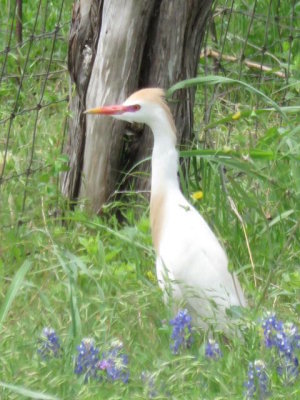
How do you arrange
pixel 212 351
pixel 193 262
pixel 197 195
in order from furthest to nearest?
1. pixel 197 195
2. pixel 193 262
3. pixel 212 351

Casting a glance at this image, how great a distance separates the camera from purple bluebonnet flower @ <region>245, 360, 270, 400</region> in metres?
3.46

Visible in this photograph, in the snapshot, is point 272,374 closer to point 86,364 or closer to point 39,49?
point 86,364

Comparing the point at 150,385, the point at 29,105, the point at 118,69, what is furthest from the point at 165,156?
the point at 29,105

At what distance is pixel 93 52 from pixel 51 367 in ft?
6.16

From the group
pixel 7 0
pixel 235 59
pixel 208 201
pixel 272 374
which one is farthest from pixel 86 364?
pixel 7 0

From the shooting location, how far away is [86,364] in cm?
366

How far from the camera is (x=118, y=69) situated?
17.0 ft

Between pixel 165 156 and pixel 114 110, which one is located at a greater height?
pixel 114 110

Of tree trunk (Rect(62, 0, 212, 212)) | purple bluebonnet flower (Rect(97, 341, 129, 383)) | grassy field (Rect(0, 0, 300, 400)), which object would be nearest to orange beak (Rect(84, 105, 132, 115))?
grassy field (Rect(0, 0, 300, 400))

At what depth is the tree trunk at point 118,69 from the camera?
16.9 ft

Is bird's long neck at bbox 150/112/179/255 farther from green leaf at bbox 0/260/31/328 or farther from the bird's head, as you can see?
green leaf at bbox 0/260/31/328

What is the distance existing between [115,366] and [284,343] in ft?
1.62

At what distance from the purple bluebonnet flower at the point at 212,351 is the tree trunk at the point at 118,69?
5.43 ft

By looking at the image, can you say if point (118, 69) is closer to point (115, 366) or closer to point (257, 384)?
point (115, 366)
